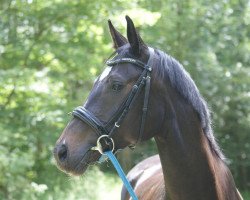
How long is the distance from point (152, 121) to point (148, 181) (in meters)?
1.67

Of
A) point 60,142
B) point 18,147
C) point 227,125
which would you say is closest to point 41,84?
point 18,147

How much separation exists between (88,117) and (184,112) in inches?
23.3

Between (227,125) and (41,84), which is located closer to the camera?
(41,84)

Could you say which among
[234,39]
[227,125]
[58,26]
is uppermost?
[58,26]

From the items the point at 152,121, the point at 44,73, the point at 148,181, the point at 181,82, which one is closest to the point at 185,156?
the point at 152,121

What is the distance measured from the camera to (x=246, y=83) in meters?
11.1

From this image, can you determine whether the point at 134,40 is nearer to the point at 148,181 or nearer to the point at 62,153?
the point at 62,153

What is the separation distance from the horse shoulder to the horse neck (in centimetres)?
33

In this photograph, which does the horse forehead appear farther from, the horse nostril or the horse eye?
the horse nostril

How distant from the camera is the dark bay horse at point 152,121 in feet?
8.27

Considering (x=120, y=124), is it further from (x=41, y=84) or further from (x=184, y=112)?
(x=41, y=84)

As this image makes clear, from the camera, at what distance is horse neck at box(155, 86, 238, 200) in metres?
2.66

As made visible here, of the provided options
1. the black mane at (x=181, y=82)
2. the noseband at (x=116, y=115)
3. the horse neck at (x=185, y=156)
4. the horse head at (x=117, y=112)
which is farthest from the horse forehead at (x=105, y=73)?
the horse neck at (x=185, y=156)

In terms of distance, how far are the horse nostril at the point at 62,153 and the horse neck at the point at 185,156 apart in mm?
579
